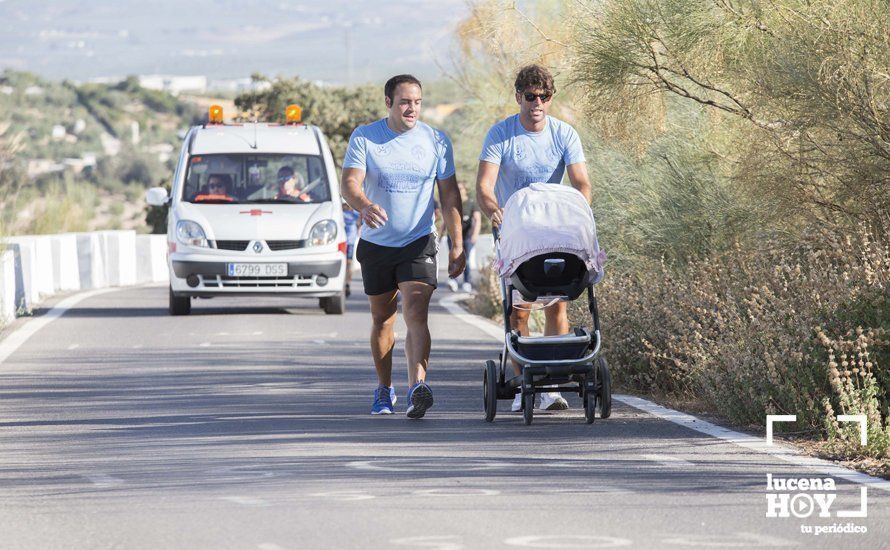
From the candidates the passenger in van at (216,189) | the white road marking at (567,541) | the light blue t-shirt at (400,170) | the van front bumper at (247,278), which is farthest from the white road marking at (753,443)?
the passenger in van at (216,189)

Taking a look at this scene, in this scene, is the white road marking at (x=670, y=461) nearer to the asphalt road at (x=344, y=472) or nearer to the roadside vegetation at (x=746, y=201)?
the asphalt road at (x=344, y=472)

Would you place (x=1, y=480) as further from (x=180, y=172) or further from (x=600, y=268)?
(x=180, y=172)

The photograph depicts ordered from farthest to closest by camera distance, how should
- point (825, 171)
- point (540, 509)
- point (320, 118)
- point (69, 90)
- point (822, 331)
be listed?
point (69, 90)
point (320, 118)
point (825, 171)
point (822, 331)
point (540, 509)

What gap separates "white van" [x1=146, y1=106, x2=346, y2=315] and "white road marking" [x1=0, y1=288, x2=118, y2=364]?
1448mm

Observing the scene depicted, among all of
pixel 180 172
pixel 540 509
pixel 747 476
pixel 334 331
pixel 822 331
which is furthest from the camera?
pixel 180 172

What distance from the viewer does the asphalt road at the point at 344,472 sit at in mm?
7090

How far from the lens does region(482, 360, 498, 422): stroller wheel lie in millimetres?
10227

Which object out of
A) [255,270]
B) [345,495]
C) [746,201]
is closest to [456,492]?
[345,495]

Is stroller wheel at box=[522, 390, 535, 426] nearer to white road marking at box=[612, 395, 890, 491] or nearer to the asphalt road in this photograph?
the asphalt road

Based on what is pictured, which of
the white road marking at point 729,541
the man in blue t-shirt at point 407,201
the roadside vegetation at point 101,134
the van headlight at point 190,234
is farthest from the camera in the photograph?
the roadside vegetation at point 101,134

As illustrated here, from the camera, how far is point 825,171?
1230cm

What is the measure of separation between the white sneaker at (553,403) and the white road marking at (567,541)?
4008 mm

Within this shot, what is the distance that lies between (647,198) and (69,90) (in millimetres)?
103370

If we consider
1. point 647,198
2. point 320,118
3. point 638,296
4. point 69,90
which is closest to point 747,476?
point 638,296
